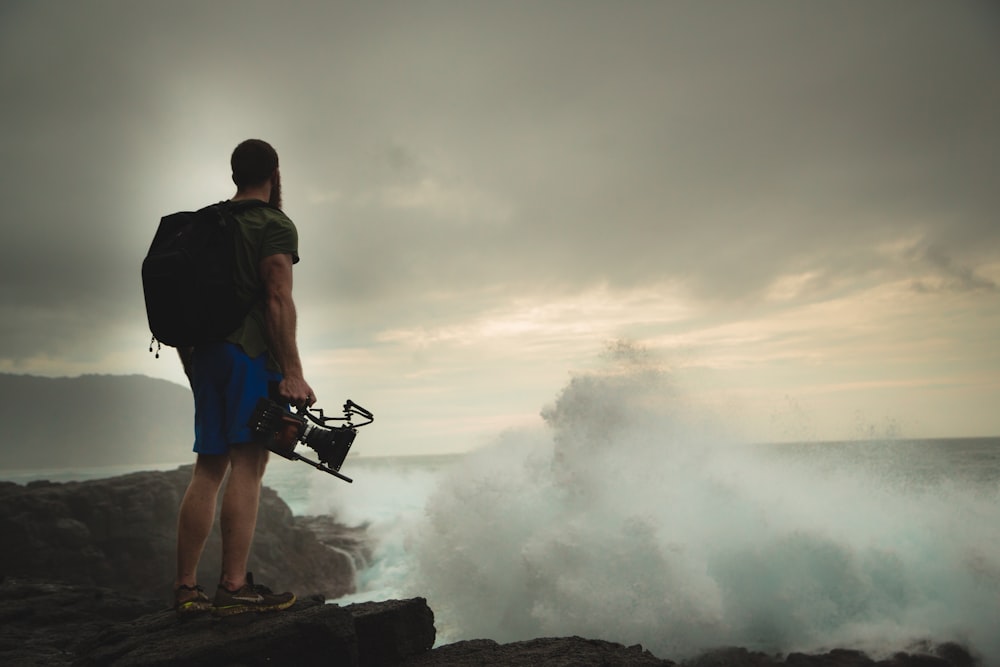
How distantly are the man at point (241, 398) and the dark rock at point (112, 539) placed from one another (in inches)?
323

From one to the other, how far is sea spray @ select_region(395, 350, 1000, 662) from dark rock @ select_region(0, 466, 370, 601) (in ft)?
10.2

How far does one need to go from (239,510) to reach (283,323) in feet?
2.69

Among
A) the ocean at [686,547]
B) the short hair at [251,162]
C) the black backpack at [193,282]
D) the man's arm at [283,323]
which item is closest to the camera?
the black backpack at [193,282]

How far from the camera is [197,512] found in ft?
8.55

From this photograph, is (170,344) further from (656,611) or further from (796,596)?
Result: (796,596)

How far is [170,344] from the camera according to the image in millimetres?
2590

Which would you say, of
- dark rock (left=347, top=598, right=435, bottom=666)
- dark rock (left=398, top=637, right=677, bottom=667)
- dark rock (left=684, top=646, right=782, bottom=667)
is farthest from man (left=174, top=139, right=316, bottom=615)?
dark rock (left=684, top=646, right=782, bottom=667)

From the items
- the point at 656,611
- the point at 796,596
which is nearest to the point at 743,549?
the point at 796,596

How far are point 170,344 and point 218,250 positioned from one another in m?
0.46

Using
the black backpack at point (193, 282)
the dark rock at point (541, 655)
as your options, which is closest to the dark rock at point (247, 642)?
the dark rock at point (541, 655)

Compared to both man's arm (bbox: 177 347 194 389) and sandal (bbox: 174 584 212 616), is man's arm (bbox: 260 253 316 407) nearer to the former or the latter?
man's arm (bbox: 177 347 194 389)

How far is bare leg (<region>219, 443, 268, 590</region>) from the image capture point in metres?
2.54

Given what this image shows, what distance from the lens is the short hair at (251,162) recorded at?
2.88 meters

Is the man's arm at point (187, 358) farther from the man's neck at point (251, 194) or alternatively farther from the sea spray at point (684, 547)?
the sea spray at point (684, 547)
